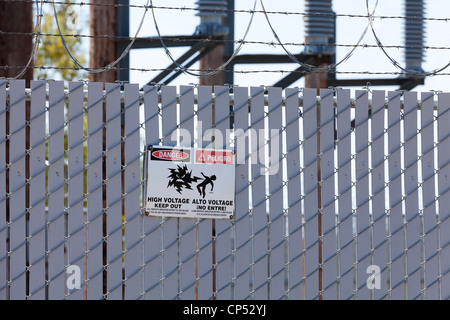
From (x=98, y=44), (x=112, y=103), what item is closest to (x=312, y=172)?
(x=112, y=103)

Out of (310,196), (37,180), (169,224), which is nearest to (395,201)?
(310,196)

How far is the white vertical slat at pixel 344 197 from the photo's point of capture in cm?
568

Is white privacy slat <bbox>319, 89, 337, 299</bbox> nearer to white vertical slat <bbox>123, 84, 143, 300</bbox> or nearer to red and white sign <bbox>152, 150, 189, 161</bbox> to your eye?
red and white sign <bbox>152, 150, 189, 161</bbox>

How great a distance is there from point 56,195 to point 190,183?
2.80 feet

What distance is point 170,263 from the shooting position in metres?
5.51

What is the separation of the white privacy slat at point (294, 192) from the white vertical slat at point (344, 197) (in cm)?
28

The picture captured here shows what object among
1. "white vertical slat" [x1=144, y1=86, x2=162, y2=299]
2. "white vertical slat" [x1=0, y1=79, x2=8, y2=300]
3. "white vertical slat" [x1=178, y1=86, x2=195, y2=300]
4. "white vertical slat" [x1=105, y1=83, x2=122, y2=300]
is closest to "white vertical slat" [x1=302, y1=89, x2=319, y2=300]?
"white vertical slat" [x1=178, y1=86, x2=195, y2=300]

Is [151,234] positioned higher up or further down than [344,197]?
further down

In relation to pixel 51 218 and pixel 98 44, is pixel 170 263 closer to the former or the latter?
pixel 51 218

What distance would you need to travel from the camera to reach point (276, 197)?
5.61 metres

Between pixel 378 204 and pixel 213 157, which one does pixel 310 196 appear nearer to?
pixel 378 204

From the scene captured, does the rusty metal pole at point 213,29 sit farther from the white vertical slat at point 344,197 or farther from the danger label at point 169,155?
the danger label at point 169,155

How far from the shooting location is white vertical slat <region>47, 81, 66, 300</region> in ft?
17.8
